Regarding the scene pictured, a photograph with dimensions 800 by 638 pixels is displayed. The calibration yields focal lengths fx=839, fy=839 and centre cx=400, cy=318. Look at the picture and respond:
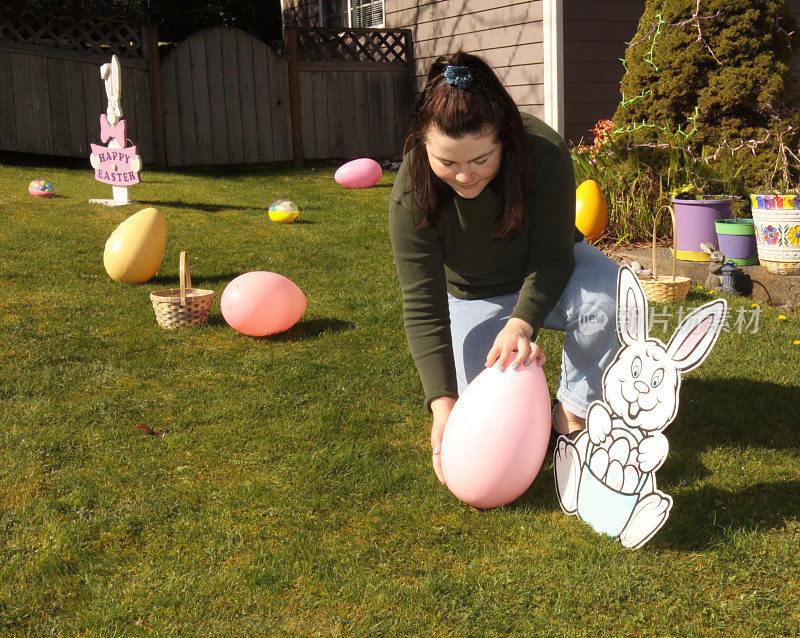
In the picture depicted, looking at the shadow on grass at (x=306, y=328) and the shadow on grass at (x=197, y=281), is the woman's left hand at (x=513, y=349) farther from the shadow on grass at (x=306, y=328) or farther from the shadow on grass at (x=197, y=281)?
the shadow on grass at (x=197, y=281)

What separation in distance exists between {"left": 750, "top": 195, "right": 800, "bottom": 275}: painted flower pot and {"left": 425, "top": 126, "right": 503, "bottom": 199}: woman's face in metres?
3.01

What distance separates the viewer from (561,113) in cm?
893

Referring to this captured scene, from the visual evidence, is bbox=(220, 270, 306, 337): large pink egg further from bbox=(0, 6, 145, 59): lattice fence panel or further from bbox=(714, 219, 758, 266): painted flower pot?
bbox=(0, 6, 145, 59): lattice fence panel

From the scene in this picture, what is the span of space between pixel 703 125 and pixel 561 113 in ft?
9.90

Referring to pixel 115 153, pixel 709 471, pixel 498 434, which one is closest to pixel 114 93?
pixel 115 153

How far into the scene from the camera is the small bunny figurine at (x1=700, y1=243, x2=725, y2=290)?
5012 mm

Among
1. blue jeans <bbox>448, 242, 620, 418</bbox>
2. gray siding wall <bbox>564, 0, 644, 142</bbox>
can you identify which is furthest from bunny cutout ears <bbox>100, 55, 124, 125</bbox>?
blue jeans <bbox>448, 242, 620, 418</bbox>

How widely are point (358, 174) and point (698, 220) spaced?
486 centimetres

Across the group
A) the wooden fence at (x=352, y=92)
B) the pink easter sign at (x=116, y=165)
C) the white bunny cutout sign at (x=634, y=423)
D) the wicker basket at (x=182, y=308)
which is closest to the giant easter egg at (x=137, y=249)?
the wicker basket at (x=182, y=308)

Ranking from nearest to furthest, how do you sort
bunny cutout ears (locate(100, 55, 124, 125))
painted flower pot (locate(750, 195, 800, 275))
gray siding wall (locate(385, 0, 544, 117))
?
1. painted flower pot (locate(750, 195, 800, 275))
2. bunny cutout ears (locate(100, 55, 124, 125))
3. gray siding wall (locate(385, 0, 544, 117))

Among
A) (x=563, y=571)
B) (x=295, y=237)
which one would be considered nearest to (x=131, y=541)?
(x=563, y=571)

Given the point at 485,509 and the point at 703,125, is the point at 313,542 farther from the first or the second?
the point at 703,125

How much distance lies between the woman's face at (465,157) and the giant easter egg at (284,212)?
16.9 ft

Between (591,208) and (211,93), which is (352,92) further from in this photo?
(591,208)
